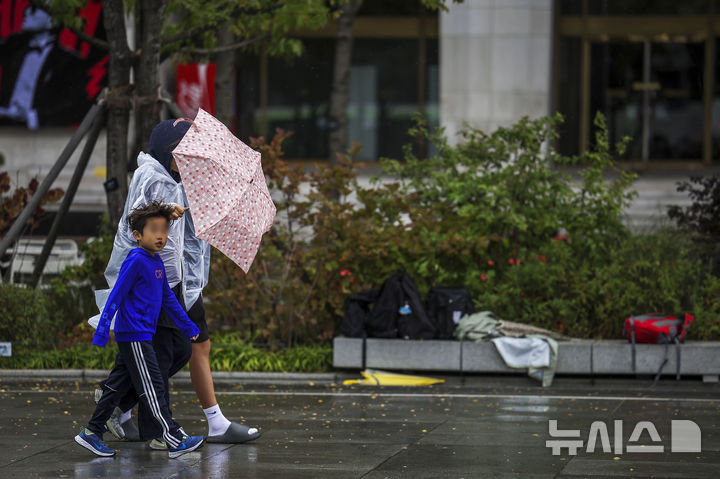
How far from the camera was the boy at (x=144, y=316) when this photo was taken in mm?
6922

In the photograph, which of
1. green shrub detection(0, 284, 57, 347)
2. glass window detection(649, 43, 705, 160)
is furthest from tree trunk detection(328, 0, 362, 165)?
glass window detection(649, 43, 705, 160)

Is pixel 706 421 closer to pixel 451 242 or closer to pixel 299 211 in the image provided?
pixel 451 242

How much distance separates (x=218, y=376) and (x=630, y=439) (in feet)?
14.7

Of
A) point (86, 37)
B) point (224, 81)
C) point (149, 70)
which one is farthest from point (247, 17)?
point (224, 81)

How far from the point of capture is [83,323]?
11688 mm

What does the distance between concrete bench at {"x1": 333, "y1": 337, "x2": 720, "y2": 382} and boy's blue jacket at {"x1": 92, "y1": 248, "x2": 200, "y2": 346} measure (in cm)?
406

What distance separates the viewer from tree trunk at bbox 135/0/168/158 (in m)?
11.9

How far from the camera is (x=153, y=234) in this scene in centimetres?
693

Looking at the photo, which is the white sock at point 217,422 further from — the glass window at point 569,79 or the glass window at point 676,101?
the glass window at point 676,101

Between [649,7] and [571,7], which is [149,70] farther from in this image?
[649,7]

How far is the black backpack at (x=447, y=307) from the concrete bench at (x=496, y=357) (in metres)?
0.19

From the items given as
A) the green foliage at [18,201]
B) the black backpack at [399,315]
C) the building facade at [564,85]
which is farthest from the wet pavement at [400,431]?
the building facade at [564,85]

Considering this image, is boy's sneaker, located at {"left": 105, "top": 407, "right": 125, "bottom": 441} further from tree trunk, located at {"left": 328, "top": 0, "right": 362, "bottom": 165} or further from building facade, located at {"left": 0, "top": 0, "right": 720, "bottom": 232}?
building facade, located at {"left": 0, "top": 0, "right": 720, "bottom": 232}

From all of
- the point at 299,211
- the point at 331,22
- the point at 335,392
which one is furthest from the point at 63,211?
the point at 331,22
